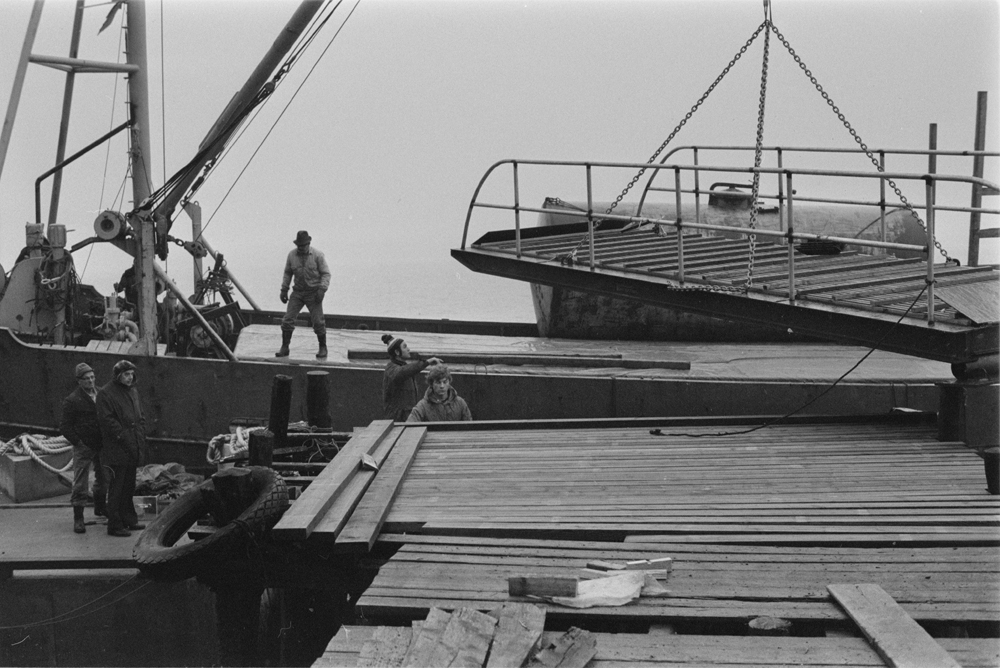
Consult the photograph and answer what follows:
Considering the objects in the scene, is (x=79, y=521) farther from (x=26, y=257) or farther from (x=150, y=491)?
(x=26, y=257)

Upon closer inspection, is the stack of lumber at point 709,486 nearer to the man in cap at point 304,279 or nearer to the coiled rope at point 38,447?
the man in cap at point 304,279

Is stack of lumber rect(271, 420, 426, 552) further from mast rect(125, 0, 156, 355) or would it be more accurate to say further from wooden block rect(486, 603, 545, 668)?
mast rect(125, 0, 156, 355)

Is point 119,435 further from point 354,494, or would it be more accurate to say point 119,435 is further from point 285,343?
point 285,343

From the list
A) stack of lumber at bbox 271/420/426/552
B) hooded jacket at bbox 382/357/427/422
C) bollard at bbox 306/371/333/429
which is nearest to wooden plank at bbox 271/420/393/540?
stack of lumber at bbox 271/420/426/552

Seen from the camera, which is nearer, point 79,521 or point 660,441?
point 660,441

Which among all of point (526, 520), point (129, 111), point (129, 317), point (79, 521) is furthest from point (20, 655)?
point (129, 111)

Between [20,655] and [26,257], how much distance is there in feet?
26.4

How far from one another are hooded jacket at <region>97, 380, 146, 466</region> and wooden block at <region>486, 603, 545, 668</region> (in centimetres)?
666

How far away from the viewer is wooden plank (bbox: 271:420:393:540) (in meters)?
5.85

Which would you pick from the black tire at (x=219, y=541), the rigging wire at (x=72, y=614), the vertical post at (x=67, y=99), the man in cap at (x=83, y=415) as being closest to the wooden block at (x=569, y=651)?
the black tire at (x=219, y=541)

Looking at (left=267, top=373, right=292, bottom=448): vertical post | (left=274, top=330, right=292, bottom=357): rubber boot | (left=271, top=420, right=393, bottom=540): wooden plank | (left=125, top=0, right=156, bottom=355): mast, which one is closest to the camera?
(left=271, top=420, right=393, bottom=540): wooden plank

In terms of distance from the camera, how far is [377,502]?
6621 mm

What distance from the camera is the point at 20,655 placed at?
948 centimetres

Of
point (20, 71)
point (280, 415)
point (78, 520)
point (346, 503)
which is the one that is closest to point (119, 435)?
point (78, 520)
